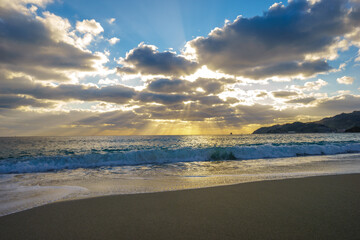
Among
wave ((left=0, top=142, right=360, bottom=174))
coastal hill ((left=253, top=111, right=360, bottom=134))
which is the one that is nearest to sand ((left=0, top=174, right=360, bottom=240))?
wave ((left=0, top=142, right=360, bottom=174))

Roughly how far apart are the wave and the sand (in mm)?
9663

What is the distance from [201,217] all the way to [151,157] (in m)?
12.7

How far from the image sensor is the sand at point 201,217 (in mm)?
2723

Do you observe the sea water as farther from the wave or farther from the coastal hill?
the coastal hill

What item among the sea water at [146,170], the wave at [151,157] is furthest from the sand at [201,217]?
the wave at [151,157]

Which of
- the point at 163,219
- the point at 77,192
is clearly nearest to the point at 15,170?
the point at 77,192

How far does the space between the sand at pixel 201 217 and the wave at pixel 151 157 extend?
31.7 feet

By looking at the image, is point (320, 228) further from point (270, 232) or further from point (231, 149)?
point (231, 149)

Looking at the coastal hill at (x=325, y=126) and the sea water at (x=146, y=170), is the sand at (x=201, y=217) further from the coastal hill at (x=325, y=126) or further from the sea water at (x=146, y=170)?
the coastal hill at (x=325, y=126)

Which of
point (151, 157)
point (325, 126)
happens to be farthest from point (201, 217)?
point (325, 126)

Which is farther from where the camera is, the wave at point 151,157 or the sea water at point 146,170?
the wave at point 151,157

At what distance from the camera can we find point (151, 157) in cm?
1559

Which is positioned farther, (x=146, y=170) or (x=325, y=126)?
(x=325, y=126)

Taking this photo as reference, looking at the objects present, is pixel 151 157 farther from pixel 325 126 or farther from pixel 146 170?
pixel 325 126
